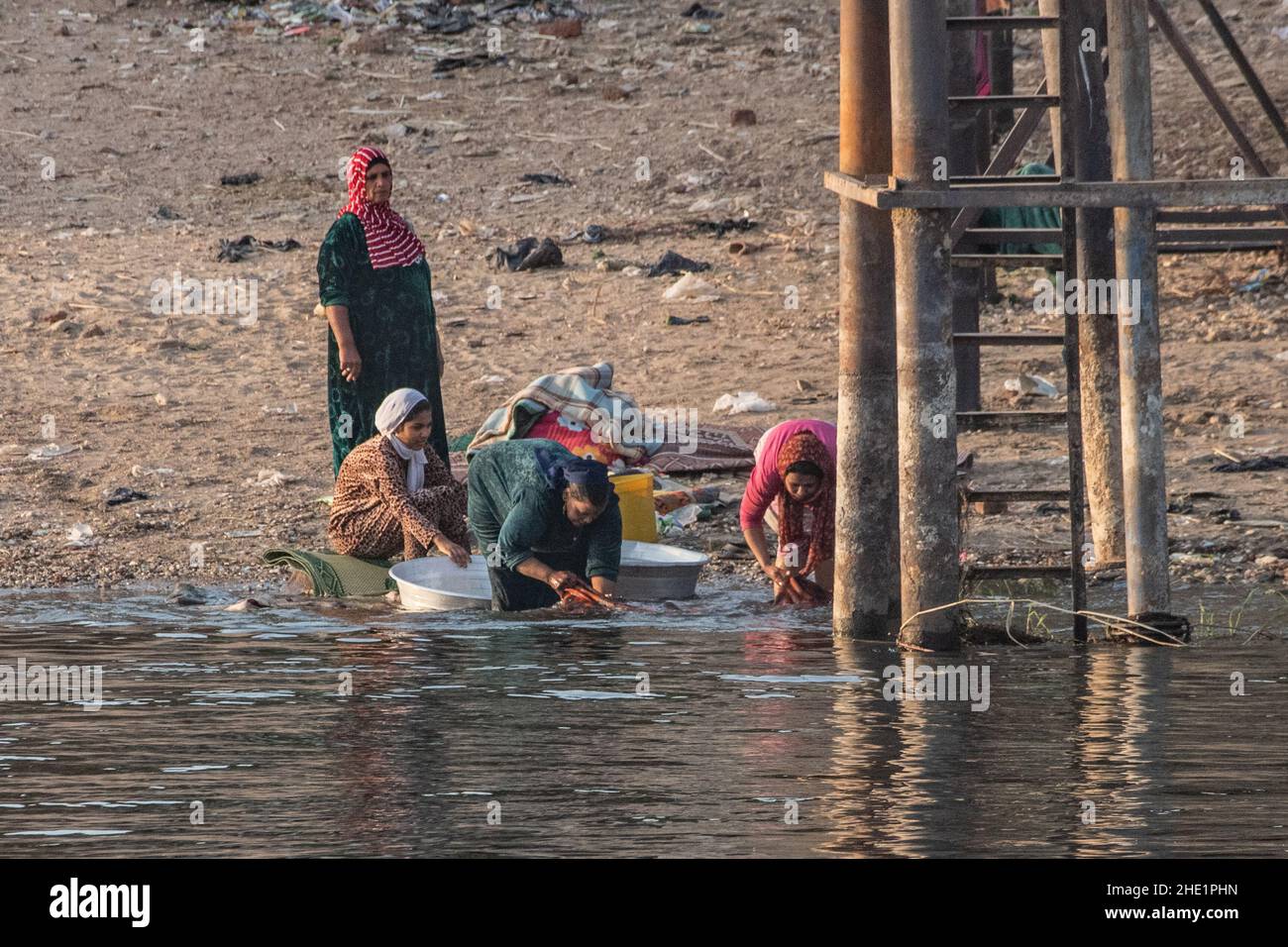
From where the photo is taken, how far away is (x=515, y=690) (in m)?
8.45

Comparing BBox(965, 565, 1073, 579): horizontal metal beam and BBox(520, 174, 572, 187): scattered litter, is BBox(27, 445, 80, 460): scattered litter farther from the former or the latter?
BBox(965, 565, 1073, 579): horizontal metal beam

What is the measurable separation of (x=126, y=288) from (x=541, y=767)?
8738mm

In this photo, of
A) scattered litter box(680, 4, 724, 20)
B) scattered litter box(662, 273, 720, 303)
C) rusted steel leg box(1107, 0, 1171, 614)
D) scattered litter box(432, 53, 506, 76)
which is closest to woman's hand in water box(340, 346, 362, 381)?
rusted steel leg box(1107, 0, 1171, 614)

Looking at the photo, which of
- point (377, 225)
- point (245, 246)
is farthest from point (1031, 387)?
point (245, 246)

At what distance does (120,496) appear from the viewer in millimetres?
11781

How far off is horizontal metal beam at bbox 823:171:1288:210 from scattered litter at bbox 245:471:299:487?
188 inches

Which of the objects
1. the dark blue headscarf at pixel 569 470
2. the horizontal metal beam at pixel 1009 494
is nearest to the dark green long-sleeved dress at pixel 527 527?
the dark blue headscarf at pixel 569 470

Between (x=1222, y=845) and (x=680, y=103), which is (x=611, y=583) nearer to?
(x=1222, y=845)

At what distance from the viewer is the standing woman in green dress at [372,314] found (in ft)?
33.6

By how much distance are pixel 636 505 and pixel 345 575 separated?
4.47 feet

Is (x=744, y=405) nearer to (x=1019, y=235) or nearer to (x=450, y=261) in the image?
(x=450, y=261)

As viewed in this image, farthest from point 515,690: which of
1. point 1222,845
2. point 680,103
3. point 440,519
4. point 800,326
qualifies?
point 680,103
